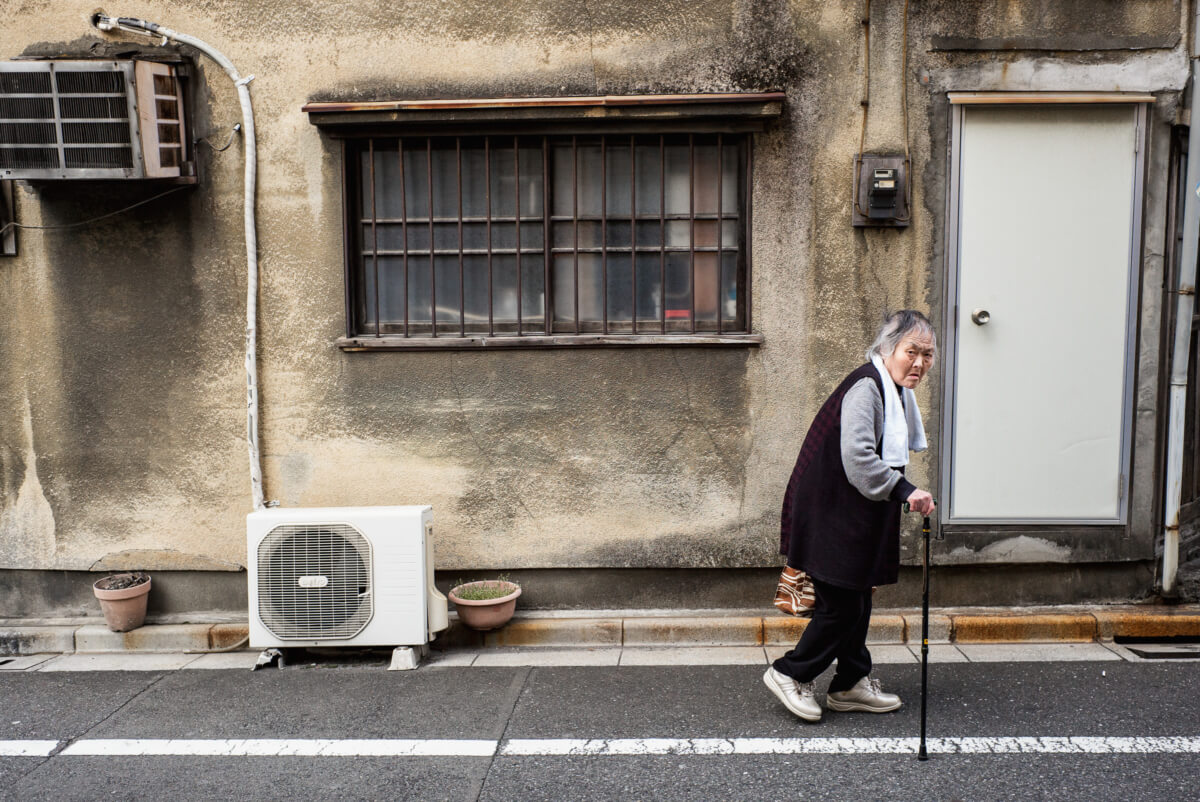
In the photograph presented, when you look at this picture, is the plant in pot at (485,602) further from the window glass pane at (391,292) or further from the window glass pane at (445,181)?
the window glass pane at (445,181)

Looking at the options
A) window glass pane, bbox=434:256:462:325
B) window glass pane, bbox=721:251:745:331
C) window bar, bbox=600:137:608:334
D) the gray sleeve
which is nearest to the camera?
the gray sleeve

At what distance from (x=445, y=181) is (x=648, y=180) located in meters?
1.30

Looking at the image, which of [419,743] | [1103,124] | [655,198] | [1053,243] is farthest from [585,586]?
[1103,124]

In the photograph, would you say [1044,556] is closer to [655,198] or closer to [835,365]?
[835,365]

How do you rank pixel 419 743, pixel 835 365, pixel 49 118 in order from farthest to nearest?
pixel 835 365 → pixel 49 118 → pixel 419 743

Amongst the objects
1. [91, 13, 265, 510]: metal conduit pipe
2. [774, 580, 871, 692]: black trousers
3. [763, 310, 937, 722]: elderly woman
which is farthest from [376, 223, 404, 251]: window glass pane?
[774, 580, 871, 692]: black trousers

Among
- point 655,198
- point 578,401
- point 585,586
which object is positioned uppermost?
point 655,198

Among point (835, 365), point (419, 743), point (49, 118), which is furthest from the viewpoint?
point (835, 365)

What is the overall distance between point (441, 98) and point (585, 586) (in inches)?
126

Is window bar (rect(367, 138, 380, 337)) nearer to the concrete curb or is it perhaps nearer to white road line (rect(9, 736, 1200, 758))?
the concrete curb

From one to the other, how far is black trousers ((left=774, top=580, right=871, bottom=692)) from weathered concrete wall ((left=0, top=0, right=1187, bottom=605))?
4.53ft

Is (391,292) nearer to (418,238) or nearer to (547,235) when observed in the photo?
(418,238)

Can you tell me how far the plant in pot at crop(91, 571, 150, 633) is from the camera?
19.5ft

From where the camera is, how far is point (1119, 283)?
18.9 ft
